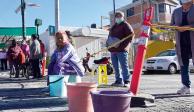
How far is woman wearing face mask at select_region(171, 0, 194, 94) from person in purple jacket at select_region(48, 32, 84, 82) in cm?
198

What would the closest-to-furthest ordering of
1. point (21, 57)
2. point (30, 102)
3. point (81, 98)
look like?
1. point (81, 98)
2. point (30, 102)
3. point (21, 57)

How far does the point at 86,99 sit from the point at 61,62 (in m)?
2.90

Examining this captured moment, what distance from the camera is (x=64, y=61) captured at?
28.6ft

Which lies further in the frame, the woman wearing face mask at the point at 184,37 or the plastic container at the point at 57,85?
the woman wearing face mask at the point at 184,37

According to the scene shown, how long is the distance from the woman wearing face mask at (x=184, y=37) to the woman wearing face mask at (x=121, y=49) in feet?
6.98

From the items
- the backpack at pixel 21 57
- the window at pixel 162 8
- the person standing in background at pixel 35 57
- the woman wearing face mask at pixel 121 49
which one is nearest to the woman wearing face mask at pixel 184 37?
the woman wearing face mask at pixel 121 49

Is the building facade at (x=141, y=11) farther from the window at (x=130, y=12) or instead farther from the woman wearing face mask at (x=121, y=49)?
the woman wearing face mask at (x=121, y=49)

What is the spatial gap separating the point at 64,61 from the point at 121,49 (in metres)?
1.89

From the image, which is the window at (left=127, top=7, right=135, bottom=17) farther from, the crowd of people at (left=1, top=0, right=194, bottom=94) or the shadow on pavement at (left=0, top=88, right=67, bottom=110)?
the shadow on pavement at (left=0, top=88, right=67, bottom=110)

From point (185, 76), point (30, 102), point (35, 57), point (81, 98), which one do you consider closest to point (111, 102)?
point (81, 98)

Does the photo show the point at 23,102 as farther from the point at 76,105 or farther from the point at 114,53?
the point at 114,53

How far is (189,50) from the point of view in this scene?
8.12 metres

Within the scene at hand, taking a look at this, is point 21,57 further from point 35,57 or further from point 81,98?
point 81,98

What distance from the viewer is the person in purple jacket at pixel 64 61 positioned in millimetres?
8594
